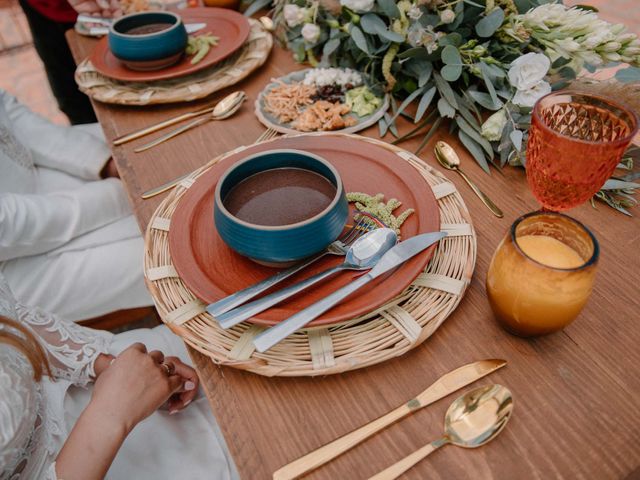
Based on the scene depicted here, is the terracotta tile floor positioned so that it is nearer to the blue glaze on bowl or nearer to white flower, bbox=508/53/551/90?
the blue glaze on bowl

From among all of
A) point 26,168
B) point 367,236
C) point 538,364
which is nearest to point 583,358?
point 538,364

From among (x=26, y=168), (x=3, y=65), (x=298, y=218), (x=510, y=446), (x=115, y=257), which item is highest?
(x=298, y=218)

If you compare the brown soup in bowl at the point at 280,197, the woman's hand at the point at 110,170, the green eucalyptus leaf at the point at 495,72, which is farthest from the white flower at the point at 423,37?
the woman's hand at the point at 110,170

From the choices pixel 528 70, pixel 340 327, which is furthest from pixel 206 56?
pixel 340 327

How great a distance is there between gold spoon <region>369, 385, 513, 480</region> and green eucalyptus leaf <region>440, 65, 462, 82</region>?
59 cm

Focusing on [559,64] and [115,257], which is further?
[115,257]

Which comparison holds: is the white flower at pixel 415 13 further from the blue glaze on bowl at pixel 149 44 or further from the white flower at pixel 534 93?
Answer: the blue glaze on bowl at pixel 149 44

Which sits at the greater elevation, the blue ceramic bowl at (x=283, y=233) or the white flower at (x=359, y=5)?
the white flower at (x=359, y=5)

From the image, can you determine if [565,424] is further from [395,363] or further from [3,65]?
[3,65]

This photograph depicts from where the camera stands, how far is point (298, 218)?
0.62 metres

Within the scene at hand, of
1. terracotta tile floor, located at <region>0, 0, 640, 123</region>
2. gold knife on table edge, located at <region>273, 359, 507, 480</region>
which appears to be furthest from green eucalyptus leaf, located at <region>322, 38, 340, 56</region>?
terracotta tile floor, located at <region>0, 0, 640, 123</region>

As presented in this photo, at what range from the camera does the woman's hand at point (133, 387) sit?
695 mm

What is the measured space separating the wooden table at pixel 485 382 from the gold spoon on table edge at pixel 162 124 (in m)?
0.59

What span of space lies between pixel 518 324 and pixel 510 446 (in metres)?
0.14
